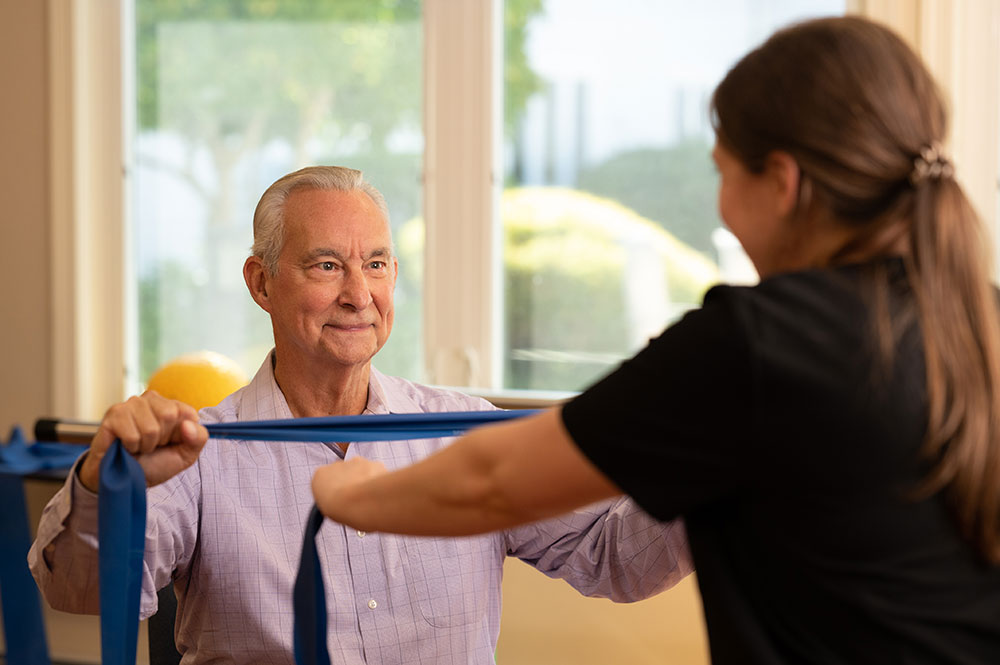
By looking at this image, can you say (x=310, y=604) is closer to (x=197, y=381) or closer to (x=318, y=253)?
(x=318, y=253)

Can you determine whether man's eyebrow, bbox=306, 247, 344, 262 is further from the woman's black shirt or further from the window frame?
the window frame

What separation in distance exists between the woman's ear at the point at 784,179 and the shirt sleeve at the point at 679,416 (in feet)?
0.42

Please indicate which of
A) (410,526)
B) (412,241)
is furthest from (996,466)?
(412,241)

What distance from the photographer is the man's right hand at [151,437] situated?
4.76 ft

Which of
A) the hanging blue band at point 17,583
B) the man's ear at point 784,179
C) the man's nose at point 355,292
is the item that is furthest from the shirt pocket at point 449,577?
the hanging blue band at point 17,583

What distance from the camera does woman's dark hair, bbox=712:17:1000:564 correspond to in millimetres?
904

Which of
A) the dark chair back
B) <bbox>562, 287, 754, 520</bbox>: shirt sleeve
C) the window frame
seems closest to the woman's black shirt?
<bbox>562, 287, 754, 520</bbox>: shirt sleeve

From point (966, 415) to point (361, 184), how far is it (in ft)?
4.27

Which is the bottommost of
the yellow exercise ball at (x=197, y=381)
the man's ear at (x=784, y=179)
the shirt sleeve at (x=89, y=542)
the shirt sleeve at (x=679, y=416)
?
the shirt sleeve at (x=89, y=542)

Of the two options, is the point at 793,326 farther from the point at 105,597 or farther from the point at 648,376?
the point at 105,597

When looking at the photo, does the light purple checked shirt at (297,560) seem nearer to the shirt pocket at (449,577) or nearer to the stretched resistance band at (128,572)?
the shirt pocket at (449,577)

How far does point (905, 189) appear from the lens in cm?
96

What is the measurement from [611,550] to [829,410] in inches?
37.6

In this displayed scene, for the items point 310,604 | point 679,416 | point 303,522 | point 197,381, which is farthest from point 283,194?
A: point 679,416
